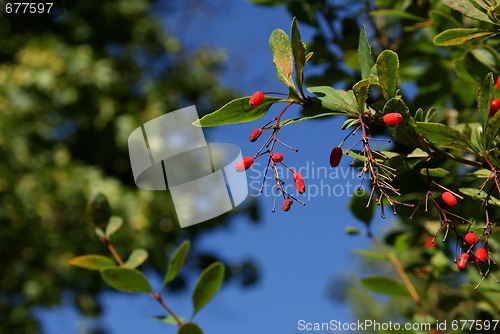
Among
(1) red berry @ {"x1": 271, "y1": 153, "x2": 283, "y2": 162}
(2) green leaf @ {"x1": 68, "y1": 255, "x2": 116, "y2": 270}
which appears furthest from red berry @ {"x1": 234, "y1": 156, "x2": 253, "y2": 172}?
(2) green leaf @ {"x1": 68, "y1": 255, "x2": 116, "y2": 270}

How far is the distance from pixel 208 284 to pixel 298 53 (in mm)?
342

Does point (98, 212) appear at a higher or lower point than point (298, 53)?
lower

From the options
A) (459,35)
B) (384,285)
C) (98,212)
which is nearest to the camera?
(459,35)

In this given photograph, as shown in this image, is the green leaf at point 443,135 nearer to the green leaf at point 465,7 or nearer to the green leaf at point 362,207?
the green leaf at point 465,7

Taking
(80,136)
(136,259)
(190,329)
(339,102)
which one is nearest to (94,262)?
(136,259)

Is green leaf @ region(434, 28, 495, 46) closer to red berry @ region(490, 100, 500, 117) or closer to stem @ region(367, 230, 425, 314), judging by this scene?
red berry @ region(490, 100, 500, 117)

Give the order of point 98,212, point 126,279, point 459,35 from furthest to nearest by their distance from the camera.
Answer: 1. point 98,212
2. point 126,279
3. point 459,35

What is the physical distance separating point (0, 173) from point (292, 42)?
431cm

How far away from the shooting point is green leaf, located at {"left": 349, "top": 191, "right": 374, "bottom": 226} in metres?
0.91

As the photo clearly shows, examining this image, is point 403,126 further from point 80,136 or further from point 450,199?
point 80,136

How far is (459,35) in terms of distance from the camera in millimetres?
631

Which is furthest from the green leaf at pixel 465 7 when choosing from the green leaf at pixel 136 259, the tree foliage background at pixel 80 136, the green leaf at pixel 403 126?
the tree foliage background at pixel 80 136

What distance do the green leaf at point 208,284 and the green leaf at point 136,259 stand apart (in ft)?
0.36

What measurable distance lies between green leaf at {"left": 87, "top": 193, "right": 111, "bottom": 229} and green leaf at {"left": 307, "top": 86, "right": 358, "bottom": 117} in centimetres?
41
